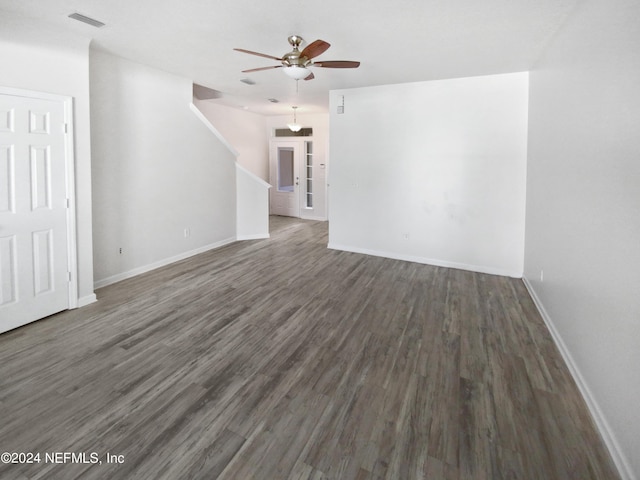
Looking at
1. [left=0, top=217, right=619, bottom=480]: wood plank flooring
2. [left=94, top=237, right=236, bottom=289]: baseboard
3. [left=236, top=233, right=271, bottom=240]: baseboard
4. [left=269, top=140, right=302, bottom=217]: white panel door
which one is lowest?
[left=0, top=217, right=619, bottom=480]: wood plank flooring

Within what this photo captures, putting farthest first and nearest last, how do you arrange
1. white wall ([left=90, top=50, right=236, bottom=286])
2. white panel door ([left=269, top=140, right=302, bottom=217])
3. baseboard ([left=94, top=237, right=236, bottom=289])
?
white panel door ([left=269, top=140, right=302, bottom=217]), baseboard ([left=94, top=237, right=236, bottom=289]), white wall ([left=90, top=50, right=236, bottom=286])

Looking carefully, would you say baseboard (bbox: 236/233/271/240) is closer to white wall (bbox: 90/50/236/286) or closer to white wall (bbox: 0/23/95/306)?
white wall (bbox: 90/50/236/286)

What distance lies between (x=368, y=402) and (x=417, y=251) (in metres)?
3.72

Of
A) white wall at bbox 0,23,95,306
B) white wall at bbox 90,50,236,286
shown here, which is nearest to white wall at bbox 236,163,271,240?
white wall at bbox 90,50,236,286

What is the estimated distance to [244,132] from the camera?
891cm

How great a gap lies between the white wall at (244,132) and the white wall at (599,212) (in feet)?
20.1

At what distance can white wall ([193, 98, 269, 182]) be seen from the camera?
7.79m

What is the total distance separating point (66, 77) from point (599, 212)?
15.3 feet

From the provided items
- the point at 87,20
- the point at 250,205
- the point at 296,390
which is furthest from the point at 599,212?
the point at 250,205

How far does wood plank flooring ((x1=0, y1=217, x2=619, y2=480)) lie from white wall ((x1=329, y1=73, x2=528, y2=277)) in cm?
129

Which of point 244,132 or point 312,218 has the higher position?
point 244,132

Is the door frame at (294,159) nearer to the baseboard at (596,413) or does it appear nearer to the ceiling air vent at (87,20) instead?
the ceiling air vent at (87,20)

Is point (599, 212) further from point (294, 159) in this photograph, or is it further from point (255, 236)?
point (294, 159)

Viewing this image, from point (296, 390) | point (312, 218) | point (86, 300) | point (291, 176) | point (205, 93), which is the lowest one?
point (296, 390)
